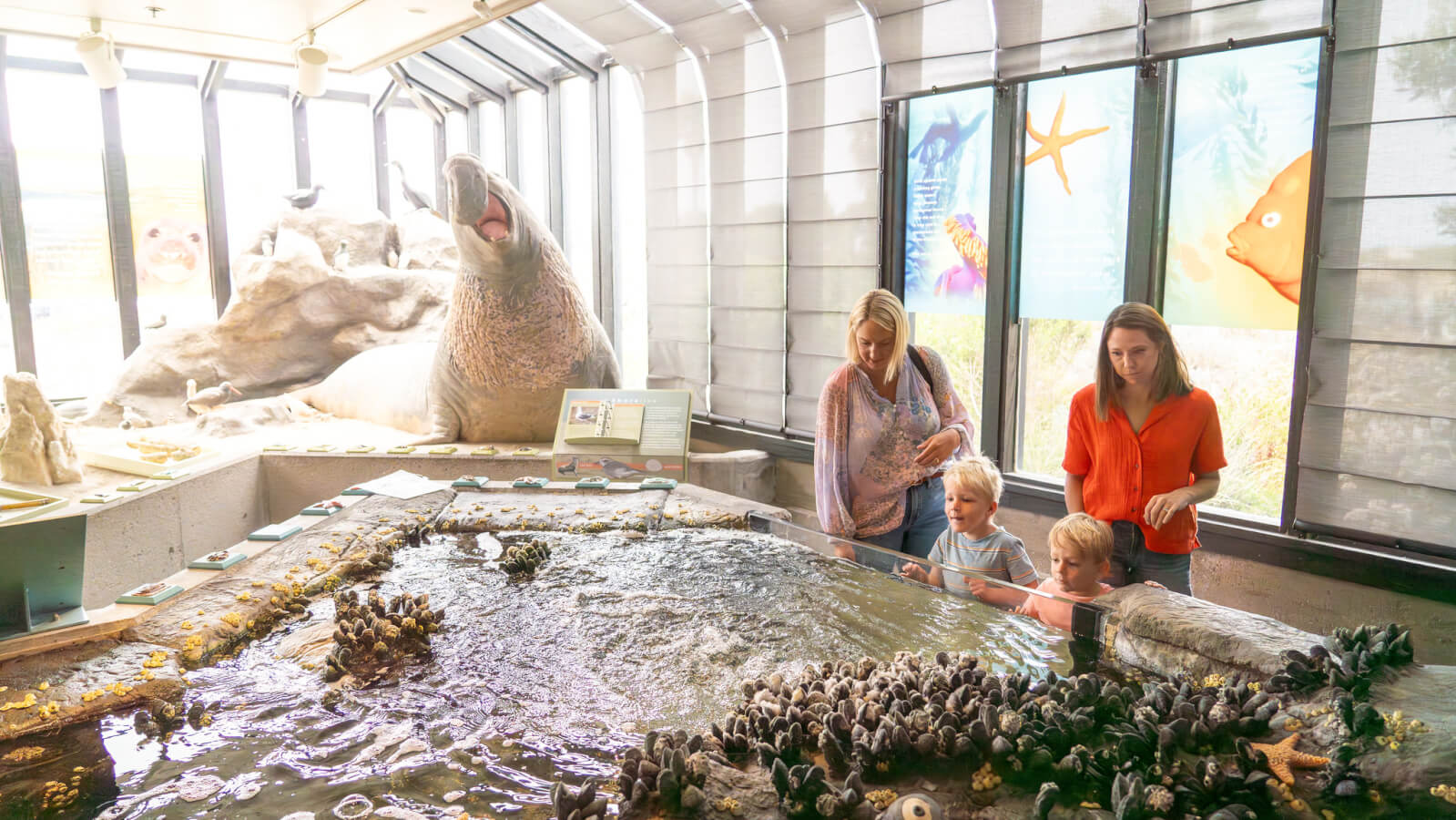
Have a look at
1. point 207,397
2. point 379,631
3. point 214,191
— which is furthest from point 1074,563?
point 214,191

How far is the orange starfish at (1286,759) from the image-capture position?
151 cm

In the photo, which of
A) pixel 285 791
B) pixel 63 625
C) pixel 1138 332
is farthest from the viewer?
pixel 1138 332

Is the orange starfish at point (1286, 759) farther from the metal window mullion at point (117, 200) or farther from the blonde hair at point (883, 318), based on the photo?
the metal window mullion at point (117, 200)

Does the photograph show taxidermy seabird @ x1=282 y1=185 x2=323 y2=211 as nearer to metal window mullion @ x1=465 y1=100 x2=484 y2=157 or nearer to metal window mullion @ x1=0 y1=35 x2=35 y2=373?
metal window mullion @ x1=465 y1=100 x2=484 y2=157

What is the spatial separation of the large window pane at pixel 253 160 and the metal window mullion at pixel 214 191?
0.21ft

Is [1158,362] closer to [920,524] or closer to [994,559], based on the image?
[994,559]

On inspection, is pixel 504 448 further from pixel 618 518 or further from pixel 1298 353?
pixel 1298 353

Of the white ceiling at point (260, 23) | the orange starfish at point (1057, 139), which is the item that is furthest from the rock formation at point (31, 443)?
the orange starfish at point (1057, 139)

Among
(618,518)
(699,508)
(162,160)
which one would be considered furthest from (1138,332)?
(162,160)

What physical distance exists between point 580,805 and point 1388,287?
12.0 ft

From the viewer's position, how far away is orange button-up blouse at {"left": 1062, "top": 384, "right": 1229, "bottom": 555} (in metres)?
2.53

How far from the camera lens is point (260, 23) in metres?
5.48

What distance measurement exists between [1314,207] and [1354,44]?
625 millimetres

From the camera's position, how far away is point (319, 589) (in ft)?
9.31
